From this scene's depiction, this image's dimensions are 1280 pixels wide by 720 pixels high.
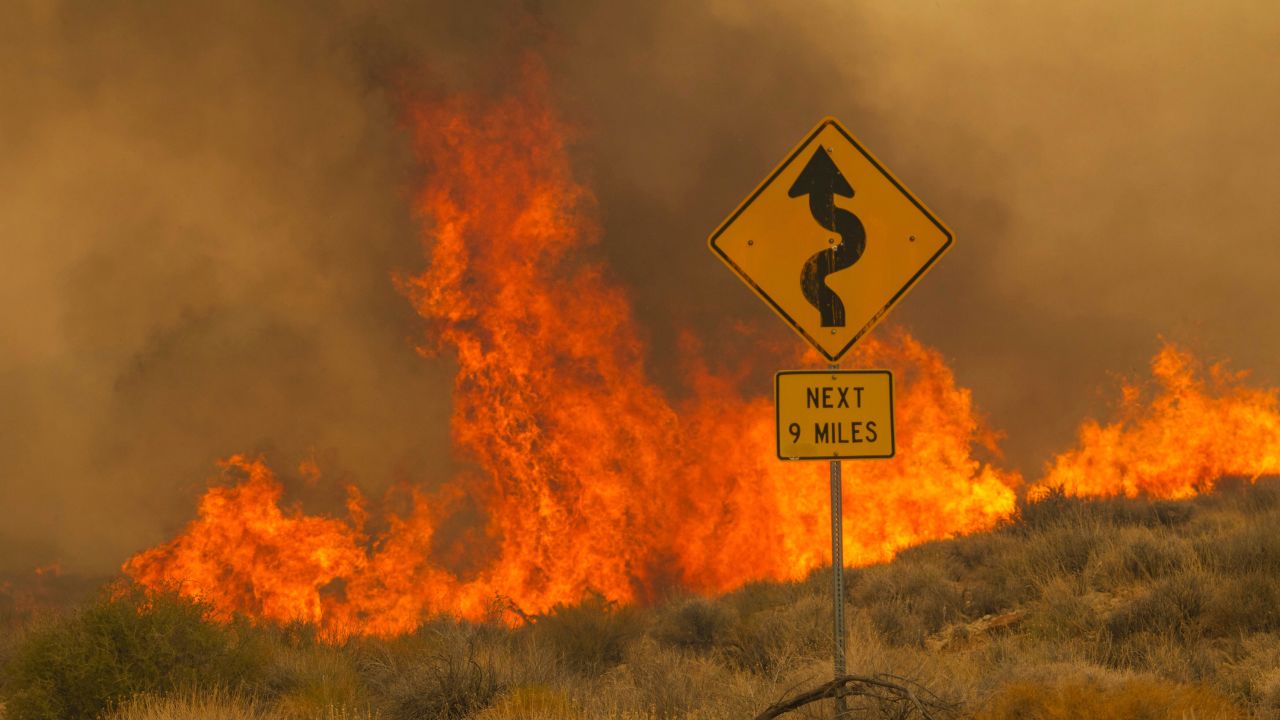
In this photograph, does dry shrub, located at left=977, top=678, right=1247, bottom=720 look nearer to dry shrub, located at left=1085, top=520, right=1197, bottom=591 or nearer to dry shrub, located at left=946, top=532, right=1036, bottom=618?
dry shrub, located at left=1085, top=520, right=1197, bottom=591

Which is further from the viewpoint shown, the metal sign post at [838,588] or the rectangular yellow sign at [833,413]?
the rectangular yellow sign at [833,413]

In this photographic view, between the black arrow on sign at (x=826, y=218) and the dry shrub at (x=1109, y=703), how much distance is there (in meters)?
2.86

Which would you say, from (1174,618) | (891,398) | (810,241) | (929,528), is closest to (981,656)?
(1174,618)

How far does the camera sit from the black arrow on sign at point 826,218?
6.43 m

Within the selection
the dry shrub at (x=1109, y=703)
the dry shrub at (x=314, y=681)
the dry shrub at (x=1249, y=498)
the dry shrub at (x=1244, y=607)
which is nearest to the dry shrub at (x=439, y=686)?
the dry shrub at (x=314, y=681)

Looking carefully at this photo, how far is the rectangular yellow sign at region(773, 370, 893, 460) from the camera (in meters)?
5.96

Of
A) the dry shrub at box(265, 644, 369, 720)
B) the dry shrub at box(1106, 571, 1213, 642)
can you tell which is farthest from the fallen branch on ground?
the dry shrub at box(265, 644, 369, 720)

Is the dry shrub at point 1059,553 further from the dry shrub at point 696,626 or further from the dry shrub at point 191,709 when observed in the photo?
the dry shrub at point 191,709

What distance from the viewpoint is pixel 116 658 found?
848 cm

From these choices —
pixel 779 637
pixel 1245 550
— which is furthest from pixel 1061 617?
pixel 779 637

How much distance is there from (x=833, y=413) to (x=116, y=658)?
22.3ft

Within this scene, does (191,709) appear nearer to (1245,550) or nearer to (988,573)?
(988,573)

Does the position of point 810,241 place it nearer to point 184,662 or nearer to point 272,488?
point 184,662

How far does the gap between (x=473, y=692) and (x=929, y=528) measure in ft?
58.4
